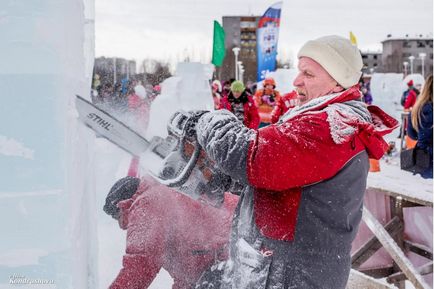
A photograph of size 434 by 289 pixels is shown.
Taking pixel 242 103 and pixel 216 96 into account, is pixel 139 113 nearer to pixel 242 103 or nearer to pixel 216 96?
pixel 242 103

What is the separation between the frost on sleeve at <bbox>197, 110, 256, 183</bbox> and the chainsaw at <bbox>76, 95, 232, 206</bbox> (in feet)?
0.43

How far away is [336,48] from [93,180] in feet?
2.94

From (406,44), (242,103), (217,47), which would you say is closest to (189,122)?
(242,103)

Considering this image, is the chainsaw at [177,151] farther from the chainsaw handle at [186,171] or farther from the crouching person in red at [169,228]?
Answer: the crouching person in red at [169,228]

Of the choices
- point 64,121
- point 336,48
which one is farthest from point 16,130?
point 336,48

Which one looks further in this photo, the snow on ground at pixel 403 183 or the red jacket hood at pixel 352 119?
the snow on ground at pixel 403 183

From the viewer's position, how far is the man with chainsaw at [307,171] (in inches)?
49.6

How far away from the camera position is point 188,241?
1.92 m

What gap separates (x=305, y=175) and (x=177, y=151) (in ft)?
1.47

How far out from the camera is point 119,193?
191 centimetres

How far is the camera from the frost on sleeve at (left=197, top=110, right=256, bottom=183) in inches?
50.1

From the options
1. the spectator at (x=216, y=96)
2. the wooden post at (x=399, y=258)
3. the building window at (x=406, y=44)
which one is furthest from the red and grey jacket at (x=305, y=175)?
the building window at (x=406, y=44)

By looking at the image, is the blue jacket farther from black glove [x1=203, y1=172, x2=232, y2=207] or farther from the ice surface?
the ice surface

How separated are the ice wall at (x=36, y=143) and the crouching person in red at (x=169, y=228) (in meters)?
0.57
